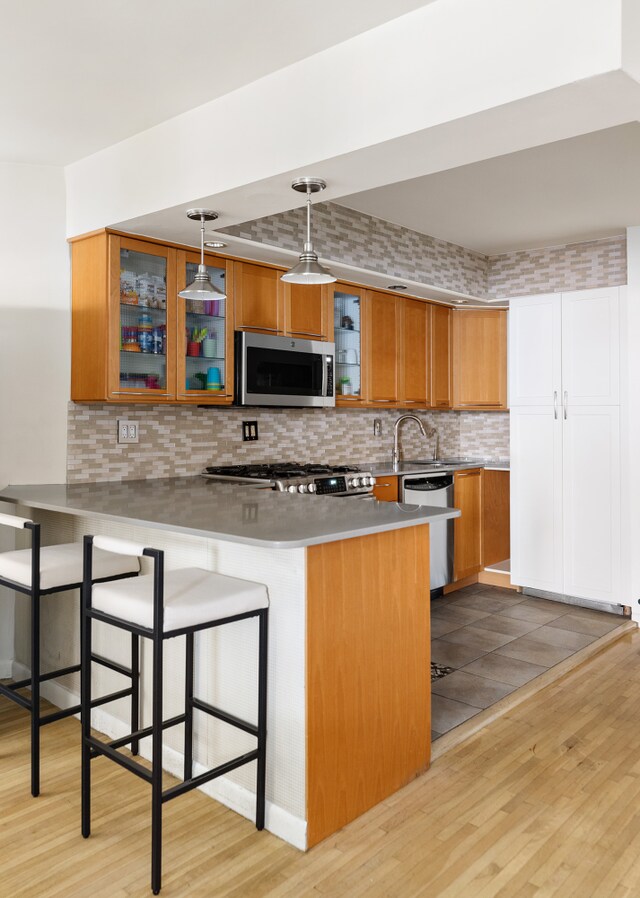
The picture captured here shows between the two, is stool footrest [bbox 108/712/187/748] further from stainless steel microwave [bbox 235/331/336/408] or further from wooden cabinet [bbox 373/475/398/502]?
wooden cabinet [bbox 373/475/398/502]

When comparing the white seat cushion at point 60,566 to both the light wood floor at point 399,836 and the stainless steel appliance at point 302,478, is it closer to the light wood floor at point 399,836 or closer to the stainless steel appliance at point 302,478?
the light wood floor at point 399,836

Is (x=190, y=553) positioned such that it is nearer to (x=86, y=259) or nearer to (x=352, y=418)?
(x=86, y=259)

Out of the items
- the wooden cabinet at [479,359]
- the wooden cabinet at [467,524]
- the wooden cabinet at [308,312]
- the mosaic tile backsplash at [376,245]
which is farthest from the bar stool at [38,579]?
the wooden cabinet at [479,359]

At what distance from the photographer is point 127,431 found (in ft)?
11.9

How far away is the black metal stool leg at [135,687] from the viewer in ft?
8.29

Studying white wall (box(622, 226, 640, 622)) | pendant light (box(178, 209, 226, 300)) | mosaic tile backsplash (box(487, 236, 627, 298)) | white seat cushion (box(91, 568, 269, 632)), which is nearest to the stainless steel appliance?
pendant light (box(178, 209, 226, 300))

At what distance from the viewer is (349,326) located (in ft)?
15.0

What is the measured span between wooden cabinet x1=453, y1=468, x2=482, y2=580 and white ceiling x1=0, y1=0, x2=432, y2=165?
10.5 ft

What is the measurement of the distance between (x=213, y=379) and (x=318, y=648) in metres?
1.97

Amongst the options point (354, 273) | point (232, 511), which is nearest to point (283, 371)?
point (354, 273)

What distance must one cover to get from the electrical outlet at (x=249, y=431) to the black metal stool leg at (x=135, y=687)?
1.85 meters

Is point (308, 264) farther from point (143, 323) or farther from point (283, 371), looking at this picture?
point (283, 371)


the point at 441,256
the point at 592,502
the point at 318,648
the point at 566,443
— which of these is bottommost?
the point at 318,648

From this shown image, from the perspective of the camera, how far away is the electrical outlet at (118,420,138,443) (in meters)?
3.60
